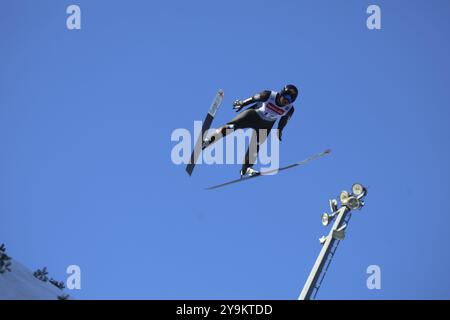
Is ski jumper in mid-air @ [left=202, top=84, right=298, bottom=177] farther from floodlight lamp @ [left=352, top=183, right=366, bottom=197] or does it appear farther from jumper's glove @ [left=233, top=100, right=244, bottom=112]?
floodlight lamp @ [left=352, top=183, right=366, bottom=197]

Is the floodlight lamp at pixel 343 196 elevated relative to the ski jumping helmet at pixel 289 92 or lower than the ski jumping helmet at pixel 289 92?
lower

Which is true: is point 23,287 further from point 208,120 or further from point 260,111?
point 260,111

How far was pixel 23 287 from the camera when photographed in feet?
71.6

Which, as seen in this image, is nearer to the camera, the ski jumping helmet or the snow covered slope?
the ski jumping helmet

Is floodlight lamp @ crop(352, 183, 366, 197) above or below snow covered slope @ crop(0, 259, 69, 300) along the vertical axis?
above

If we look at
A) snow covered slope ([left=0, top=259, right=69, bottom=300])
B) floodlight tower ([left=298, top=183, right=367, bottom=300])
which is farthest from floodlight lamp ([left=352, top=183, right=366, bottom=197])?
snow covered slope ([left=0, top=259, right=69, bottom=300])

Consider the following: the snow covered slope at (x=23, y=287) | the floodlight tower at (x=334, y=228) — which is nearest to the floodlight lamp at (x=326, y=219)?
the floodlight tower at (x=334, y=228)

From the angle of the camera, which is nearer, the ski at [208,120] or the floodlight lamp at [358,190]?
the floodlight lamp at [358,190]

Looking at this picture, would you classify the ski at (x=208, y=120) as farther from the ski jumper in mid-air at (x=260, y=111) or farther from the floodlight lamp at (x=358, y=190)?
the floodlight lamp at (x=358, y=190)

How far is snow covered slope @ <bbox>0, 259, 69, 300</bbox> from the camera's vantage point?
2086 centimetres

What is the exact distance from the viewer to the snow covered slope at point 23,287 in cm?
2086
